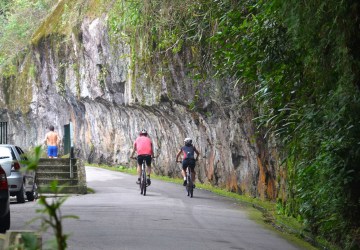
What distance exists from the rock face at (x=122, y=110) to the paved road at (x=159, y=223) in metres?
2.21

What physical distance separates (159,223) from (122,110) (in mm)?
25664

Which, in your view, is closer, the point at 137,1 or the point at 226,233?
the point at 226,233

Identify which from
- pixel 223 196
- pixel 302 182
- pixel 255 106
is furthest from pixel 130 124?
pixel 302 182

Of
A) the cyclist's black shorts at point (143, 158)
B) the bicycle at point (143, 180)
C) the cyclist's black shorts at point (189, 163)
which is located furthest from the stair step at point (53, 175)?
the cyclist's black shorts at point (189, 163)

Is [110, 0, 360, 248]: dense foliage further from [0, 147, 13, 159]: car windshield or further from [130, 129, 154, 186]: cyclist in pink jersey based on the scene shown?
[130, 129, 154, 186]: cyclist in pink jersey

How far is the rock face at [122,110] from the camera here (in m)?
26.7

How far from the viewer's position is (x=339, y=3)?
10.7 m

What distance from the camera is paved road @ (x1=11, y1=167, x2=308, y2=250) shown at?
498 inches

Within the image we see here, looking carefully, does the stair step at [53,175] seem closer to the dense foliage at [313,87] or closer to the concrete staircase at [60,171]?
the concrete staircase at [60,171]

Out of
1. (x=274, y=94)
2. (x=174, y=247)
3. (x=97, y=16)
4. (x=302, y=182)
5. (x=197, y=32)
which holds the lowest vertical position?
(x=174, y=247)

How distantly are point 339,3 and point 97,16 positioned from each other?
2646 cm

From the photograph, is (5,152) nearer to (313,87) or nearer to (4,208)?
(4,208)

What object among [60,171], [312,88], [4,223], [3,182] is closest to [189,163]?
[60,171]

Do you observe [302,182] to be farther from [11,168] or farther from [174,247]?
[11,168]
